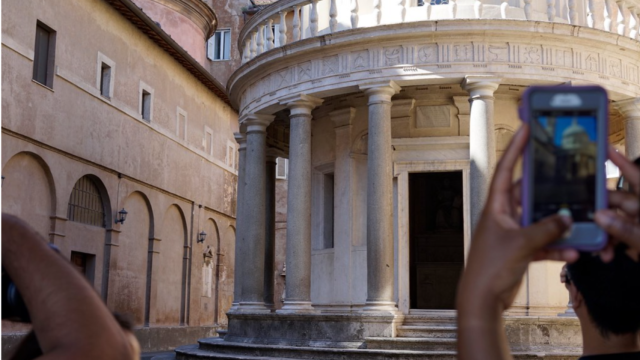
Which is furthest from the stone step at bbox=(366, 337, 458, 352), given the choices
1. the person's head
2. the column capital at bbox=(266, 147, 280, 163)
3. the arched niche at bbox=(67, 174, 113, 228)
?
the person's head

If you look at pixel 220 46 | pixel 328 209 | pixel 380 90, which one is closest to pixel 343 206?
pixel 328 209

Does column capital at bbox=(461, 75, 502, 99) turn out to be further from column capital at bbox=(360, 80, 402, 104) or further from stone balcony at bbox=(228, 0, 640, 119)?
column capital at bbox=(360, 80, 402, 104)

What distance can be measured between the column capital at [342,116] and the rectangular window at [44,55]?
28.3 feet

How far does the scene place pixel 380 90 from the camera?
16.1m

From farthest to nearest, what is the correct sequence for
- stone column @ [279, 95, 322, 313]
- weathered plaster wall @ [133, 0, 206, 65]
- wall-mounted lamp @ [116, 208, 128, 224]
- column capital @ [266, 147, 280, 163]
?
weathered plaster wall @ [133, 0, 206, 65] → wall-mounted lamp @ [116, 208, 128, 224] → column capital @ [266, 147, 280, 163] → stone column @ [279, 95, 322, 313]

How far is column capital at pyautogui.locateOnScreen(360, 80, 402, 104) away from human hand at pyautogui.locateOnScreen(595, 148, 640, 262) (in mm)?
14568

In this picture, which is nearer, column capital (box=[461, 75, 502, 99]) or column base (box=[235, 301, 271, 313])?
column capital (box=[461, 75, 502, 99])

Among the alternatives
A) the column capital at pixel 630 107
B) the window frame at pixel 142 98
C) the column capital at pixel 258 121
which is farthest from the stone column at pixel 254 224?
the window frame at pixel 142 98

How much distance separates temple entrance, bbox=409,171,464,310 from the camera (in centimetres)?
2269

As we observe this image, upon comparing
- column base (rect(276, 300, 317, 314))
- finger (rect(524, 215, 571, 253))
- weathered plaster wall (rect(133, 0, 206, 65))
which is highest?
weathered plaster wall (rect(133, 0, 206, 65))

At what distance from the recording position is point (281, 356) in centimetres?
1551

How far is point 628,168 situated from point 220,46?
43489 millimetres

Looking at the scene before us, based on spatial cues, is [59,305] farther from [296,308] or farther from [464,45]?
[296,308]

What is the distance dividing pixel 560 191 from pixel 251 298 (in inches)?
674
